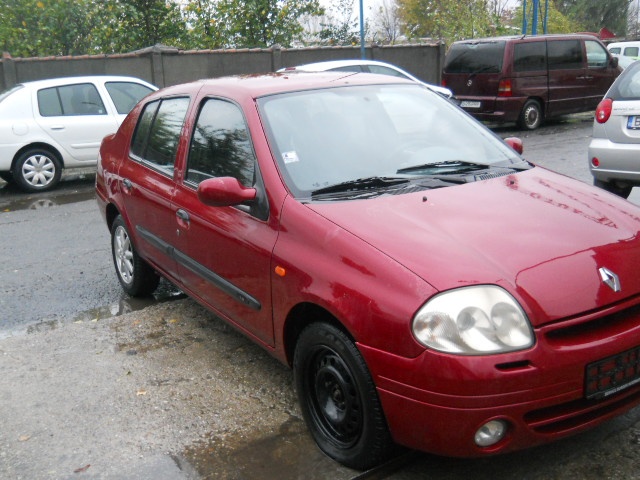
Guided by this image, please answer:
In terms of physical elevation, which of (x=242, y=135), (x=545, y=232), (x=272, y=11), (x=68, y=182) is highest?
(x=272, y=11)

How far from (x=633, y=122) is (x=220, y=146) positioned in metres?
4.89

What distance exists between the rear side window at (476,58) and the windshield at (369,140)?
11802 mm

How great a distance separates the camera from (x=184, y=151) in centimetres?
462

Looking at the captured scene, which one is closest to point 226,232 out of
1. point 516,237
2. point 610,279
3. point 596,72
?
point 516,237

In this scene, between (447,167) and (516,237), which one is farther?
(447,167)

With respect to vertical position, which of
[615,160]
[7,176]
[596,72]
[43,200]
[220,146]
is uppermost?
[220,146]

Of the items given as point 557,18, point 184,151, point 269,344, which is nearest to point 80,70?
point 184,151

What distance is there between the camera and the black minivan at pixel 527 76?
15633mm

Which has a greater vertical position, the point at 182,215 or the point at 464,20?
the point at 464,20

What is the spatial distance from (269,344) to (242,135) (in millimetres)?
1173

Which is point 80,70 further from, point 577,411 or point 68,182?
point 577,411

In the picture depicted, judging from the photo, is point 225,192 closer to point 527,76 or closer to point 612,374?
point 612,374

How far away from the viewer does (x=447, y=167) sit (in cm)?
403

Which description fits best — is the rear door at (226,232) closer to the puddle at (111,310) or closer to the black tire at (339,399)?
the black tire at (339,399)
